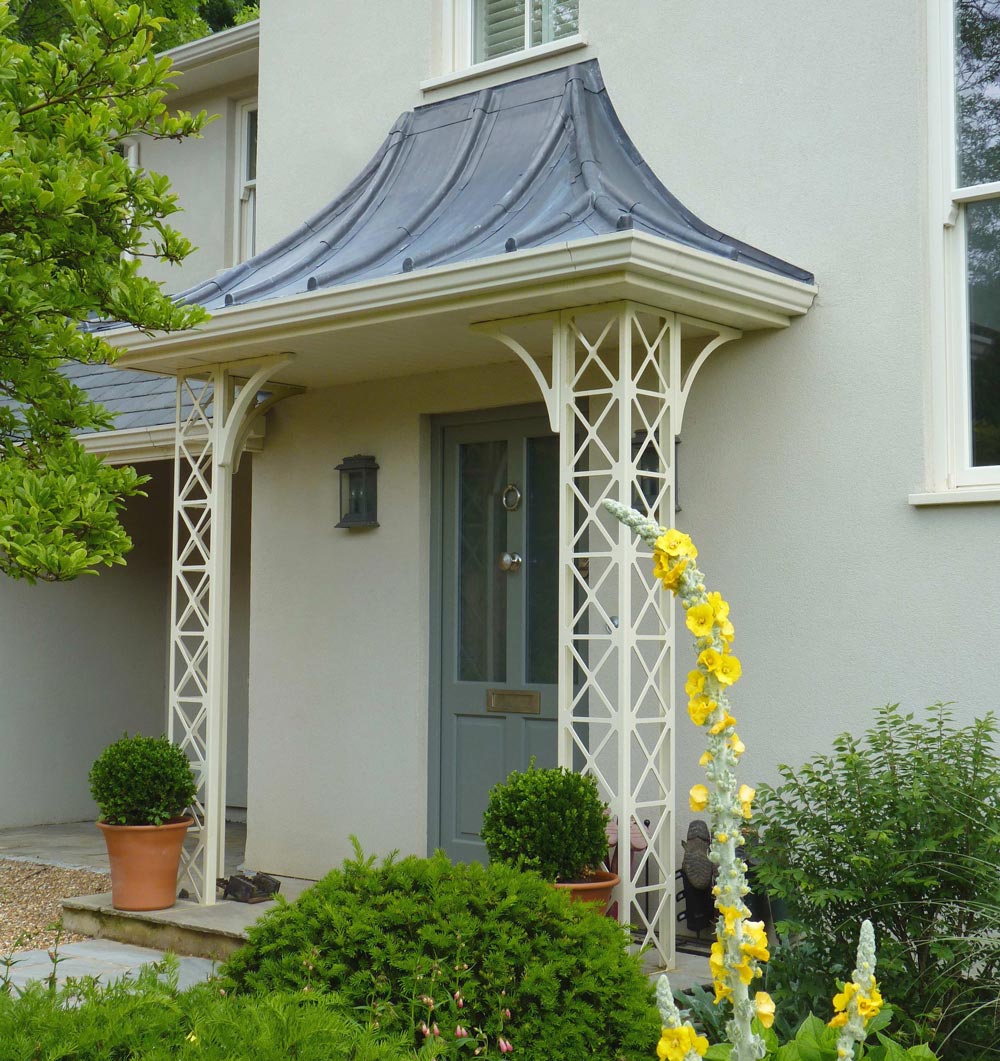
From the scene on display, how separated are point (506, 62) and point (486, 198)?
1.16m

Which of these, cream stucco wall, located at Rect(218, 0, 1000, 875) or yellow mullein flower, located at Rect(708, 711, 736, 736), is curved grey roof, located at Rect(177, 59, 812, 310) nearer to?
cream stucco wall, located at Rect(218, 0, 1000, 875)

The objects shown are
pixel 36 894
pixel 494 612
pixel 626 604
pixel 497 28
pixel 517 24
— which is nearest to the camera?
pixel 626 604

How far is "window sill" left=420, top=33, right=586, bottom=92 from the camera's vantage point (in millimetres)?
7363

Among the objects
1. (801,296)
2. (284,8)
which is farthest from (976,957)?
(284,8)

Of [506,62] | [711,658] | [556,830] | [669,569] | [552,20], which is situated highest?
[552,20]

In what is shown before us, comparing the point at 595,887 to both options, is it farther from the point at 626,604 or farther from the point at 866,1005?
the point at 866,1005

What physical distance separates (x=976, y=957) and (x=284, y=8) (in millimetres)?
7469

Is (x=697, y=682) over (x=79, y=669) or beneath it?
over

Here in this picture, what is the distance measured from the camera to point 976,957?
421 cm

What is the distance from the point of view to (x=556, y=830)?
17.9 ft

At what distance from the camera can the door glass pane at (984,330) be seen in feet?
18.8

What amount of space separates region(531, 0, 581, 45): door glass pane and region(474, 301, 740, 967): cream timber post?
2.05m

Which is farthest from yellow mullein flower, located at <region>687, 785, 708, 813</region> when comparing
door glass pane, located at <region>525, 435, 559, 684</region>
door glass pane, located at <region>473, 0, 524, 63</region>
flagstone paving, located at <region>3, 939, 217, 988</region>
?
door glass pane, located at <region>473, 0, 524, 63</region>

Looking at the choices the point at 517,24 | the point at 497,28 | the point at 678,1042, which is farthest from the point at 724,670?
the point at 497,28
